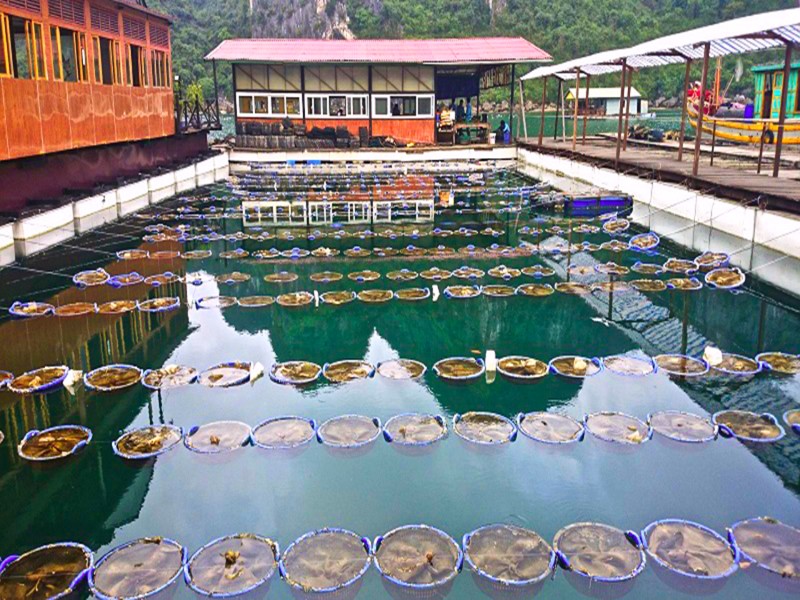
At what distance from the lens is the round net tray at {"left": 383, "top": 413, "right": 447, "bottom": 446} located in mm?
5961

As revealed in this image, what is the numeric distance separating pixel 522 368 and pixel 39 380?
5.16 metres

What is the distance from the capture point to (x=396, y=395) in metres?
6.92

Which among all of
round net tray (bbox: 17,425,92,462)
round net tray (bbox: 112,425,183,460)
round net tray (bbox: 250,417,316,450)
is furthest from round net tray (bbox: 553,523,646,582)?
round net tray (bbox: 17,425,92,462)

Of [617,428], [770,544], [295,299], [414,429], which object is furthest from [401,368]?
[770,544]

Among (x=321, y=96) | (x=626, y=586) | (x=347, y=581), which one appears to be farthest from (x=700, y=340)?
(x=321, y=96)

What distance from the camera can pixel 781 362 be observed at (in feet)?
24.5

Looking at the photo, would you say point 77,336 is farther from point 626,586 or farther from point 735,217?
point 735,217

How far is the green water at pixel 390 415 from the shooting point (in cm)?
489

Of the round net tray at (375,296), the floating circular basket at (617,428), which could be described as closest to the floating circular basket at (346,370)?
the round net tray at (375,296)

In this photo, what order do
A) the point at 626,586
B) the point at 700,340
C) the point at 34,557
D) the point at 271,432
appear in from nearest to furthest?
the point at 626,586
the point at 34,557
the point at 271,432
the point at 700,340

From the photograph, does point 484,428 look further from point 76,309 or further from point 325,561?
point 76,309

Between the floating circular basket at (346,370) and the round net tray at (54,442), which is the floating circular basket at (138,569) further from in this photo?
the floating circular basket at (346,370)

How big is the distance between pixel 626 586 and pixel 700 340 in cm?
495

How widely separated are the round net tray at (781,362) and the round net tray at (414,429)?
3.82 metres
